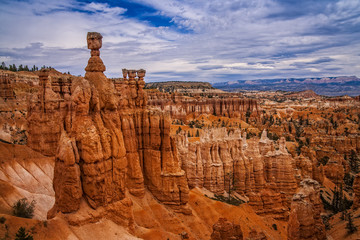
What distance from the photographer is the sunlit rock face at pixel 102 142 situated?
1404cm

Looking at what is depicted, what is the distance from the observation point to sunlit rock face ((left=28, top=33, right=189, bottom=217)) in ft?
46.1

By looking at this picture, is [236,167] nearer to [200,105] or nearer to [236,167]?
[236,167]

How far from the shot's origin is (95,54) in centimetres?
1686

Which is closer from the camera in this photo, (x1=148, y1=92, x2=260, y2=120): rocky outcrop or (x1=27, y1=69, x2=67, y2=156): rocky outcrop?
(x1=27, y1=69, x2=67, y2=156): rocky outcrop

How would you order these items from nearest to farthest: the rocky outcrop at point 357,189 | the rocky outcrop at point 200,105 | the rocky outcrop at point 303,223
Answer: the rocky outcrop at point 303,223, the rocky outcrop at point 357,189, the rocky outcrop at point 200,105

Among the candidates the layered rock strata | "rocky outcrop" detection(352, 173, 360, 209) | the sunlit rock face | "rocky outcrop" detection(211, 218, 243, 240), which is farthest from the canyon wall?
"rocky outcrop" detection(211, 218, 243, 240)

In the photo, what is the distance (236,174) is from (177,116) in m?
62.6

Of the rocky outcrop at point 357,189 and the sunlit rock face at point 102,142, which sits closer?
the sunlit rock face at point 102,142

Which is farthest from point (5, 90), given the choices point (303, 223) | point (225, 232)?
point (303, 223)

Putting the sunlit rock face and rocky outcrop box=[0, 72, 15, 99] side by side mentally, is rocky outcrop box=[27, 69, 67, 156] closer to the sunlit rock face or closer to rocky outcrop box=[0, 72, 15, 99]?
the sunlit rock face

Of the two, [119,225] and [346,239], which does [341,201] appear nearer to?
[346,239]

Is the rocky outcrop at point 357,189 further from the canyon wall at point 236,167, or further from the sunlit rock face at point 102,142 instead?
the sunlit rock face at point 102,142

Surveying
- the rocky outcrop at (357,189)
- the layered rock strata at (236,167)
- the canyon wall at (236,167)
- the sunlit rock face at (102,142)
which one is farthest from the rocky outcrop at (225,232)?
the rocky outcrop at (357,189)

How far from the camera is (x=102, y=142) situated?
15.3 m
